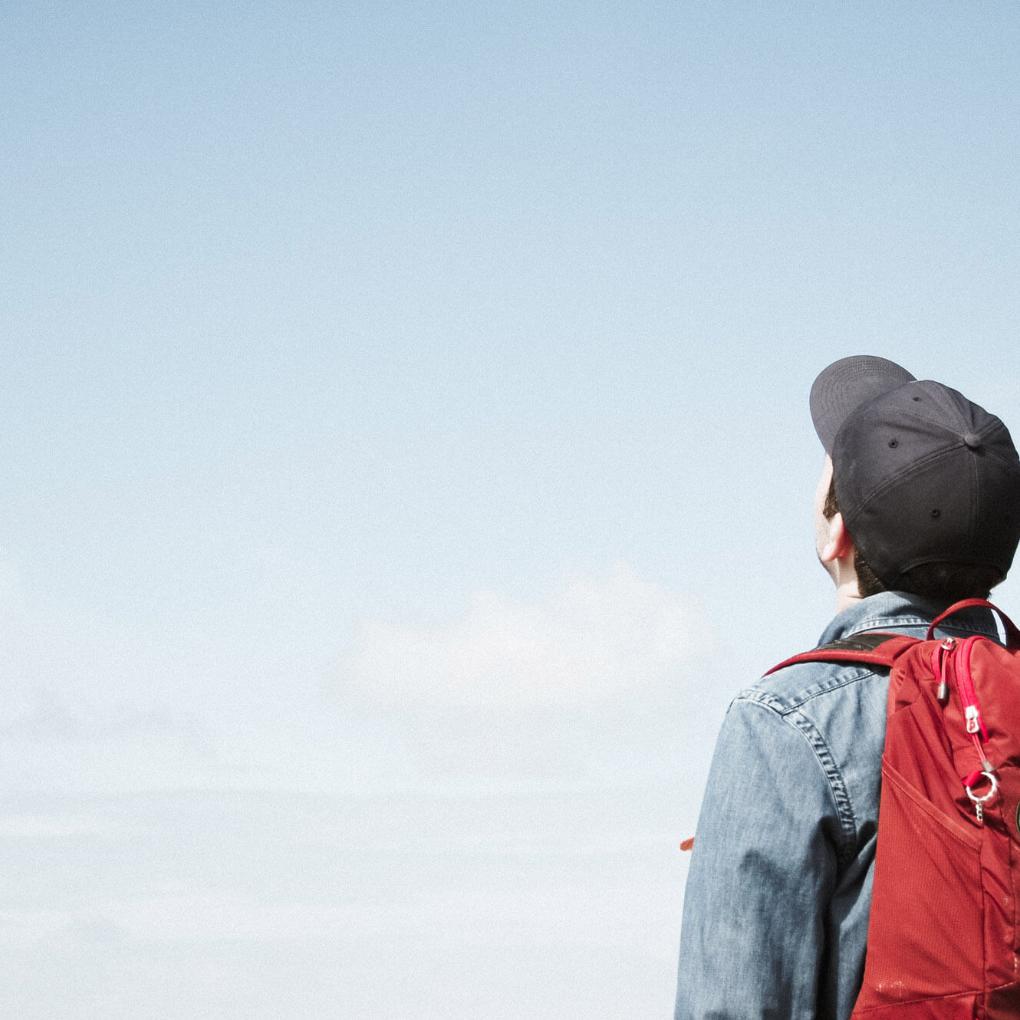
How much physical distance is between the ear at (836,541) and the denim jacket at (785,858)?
47 centimetres

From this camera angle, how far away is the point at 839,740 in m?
3.13

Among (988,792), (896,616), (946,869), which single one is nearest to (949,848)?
(946,869)

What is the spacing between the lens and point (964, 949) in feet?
9.66

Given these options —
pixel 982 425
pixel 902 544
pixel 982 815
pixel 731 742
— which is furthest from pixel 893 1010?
pixel 982 425

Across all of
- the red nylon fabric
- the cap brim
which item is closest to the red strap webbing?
the red nylon fabric

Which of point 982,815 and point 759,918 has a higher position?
point 982,815

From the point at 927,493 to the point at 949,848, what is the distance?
86cm

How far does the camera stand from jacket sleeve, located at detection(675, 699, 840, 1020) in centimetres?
302

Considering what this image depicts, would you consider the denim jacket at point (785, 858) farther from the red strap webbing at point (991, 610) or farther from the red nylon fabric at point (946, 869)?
the red strap webbing at point (991, 610)

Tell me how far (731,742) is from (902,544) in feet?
2.22

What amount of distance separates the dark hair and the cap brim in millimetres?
505

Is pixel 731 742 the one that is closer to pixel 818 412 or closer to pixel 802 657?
pixel 802 657

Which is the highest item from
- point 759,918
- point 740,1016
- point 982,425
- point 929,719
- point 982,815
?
point 982,425

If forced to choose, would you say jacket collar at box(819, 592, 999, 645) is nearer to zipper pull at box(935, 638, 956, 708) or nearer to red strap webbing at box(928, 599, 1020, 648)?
red strap webbing at box(928, 599, 1020, 648)
